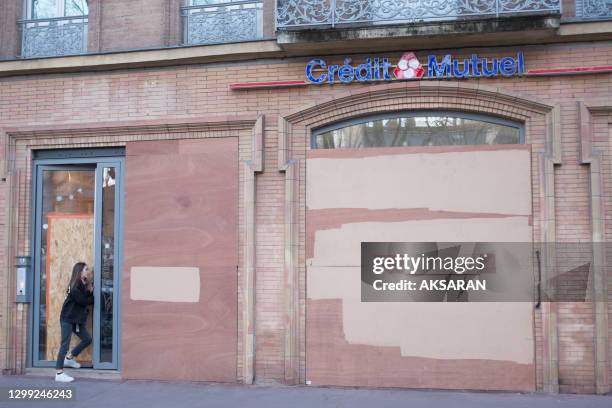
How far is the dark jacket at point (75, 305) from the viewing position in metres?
9.53

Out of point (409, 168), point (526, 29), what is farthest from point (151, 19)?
point (526, 29)

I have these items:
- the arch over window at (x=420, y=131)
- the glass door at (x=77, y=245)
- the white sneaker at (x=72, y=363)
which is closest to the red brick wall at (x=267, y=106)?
the arch over window at (x=420, y=131)

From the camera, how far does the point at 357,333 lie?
895cm

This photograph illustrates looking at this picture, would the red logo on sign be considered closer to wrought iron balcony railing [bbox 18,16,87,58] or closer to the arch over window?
the arch over window

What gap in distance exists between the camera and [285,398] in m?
8.34

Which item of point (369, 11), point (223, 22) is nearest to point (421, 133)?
point (369, 11)

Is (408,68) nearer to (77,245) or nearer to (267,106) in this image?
(267,106)

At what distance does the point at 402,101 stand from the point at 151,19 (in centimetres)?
427

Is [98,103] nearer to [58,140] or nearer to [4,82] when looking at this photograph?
[58,140]

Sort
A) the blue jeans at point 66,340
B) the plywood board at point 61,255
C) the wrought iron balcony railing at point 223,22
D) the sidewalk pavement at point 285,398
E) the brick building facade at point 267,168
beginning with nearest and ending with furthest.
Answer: the sidewalk pavement at point 285,398 < the brick building facade at point 267,168 < the blue jeans at point 66,340 < the wrought iron balcony railing at point 223,22 < the plywood board at point 61,255

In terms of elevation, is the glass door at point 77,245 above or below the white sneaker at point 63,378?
above

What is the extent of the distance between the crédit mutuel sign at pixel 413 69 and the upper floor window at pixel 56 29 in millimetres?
4119

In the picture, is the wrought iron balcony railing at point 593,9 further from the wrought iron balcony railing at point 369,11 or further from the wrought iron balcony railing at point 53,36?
the wrought iron balcony railing at point 53,36

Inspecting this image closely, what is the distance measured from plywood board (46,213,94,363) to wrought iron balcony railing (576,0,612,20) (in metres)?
8.14
